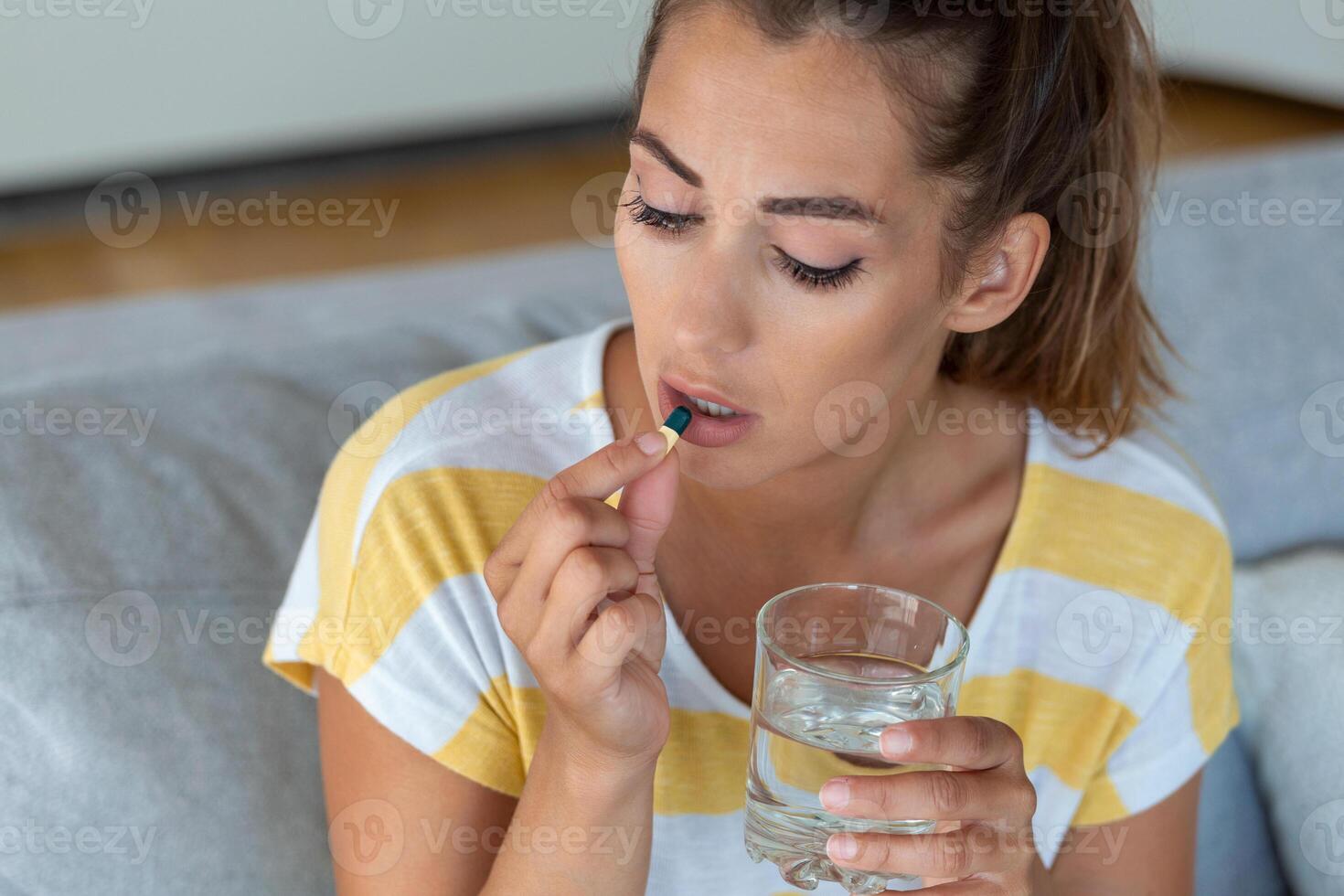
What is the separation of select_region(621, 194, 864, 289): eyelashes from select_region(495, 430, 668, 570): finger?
0.65 ft

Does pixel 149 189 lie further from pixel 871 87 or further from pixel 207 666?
pixel 871 87

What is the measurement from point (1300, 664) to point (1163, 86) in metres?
0.66

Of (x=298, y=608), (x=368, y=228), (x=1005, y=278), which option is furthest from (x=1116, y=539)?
(x=368, y=228)

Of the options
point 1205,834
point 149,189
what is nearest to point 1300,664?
point 1205,834

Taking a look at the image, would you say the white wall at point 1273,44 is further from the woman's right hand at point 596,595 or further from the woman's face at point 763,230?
the woman's right hand at point 596,595

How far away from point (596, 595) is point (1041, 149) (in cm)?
61

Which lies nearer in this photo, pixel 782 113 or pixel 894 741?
pixel 894 741

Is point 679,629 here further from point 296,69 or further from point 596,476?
point 296,69

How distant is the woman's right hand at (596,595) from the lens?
3.00 ft

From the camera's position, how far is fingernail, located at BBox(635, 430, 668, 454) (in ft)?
3.13

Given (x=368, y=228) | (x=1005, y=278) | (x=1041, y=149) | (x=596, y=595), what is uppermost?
(x=1041, y=149)

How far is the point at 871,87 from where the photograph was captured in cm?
106

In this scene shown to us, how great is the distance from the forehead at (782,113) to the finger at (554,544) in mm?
280

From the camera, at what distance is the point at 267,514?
1.40m
